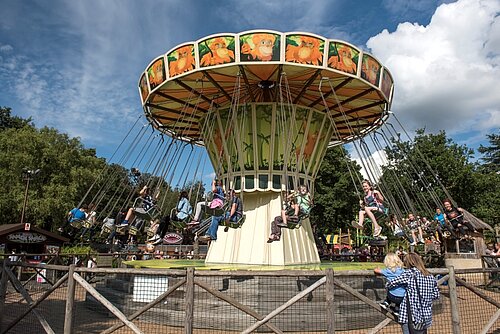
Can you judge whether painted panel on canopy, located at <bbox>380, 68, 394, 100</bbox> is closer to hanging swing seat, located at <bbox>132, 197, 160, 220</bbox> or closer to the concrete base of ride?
the concrete base of ride

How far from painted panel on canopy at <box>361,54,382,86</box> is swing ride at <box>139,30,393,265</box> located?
0.03 metres

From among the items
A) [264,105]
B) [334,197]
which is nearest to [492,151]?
[334,197]

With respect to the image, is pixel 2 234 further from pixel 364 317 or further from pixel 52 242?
pixel 364 317

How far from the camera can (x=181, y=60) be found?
1104 cm

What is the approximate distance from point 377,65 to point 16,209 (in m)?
29.3

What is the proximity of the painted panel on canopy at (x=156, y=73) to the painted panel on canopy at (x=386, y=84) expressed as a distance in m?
6.54

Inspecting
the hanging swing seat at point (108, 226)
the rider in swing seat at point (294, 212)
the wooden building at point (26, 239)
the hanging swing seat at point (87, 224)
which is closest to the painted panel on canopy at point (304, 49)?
the rider in swing seat at point (294, 212)

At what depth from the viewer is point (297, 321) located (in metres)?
7.63

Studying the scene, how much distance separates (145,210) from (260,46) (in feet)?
17.1

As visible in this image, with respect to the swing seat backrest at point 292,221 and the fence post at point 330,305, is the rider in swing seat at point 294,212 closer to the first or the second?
the swing seat backrest at point 292,221

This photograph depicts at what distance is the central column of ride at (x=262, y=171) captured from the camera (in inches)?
499

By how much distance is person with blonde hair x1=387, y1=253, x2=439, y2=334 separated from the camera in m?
4.32

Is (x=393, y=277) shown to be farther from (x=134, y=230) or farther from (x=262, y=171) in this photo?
(x=262, y=171)

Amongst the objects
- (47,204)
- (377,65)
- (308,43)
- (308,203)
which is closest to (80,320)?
(308,203)
